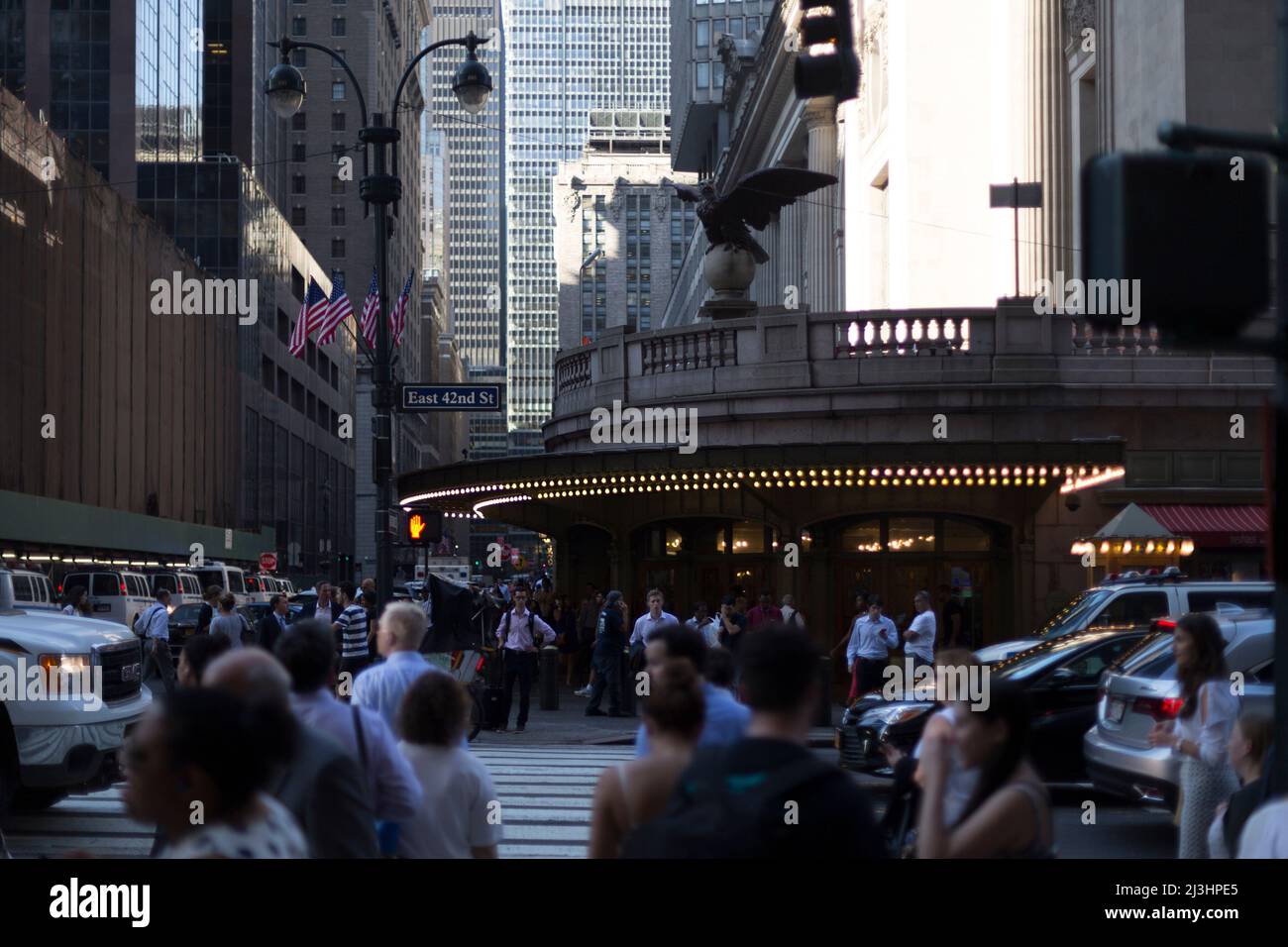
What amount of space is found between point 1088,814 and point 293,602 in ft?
105

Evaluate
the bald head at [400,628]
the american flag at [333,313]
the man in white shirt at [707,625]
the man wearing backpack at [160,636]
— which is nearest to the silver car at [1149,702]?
the bald head at [400,628]

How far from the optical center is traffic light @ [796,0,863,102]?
31.9ft

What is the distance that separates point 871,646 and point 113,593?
23.3 metres

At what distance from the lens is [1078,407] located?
26.8 meters

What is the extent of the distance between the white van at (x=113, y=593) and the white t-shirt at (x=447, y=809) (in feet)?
98.9

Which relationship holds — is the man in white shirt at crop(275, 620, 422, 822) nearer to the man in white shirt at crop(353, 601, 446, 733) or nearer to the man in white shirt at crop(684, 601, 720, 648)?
the man in white shirt at crop(353, 601, 446, 733)

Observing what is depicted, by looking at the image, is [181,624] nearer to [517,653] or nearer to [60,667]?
[517,653]

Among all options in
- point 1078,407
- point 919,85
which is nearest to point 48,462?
point 919,85

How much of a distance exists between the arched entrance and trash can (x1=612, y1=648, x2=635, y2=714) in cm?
479

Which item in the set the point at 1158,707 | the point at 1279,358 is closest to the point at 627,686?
the point at 1158,707
